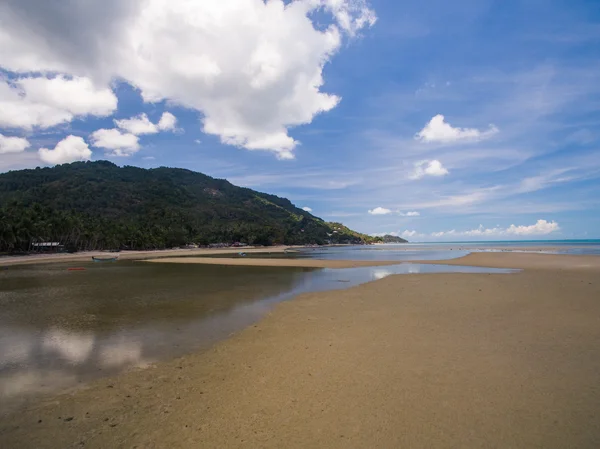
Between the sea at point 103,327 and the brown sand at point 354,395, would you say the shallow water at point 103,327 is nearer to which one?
the sea at point 103,327

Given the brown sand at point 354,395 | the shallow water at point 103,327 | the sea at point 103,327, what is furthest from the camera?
the shallow water at point 103,327

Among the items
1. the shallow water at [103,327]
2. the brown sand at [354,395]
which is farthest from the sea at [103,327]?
the brown sand at [354,395]

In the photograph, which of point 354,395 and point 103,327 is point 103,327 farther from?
point 354,395

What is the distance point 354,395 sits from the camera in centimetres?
645

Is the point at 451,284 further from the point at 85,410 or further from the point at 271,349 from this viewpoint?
the point at 85,410

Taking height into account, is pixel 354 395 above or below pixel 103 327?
Result: above

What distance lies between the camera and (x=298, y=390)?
6.73m

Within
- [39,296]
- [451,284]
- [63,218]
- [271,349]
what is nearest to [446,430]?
[271,349]

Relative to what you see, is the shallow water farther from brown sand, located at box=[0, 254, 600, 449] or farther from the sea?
brown sand, located at box=[0, 254, 600, 449]

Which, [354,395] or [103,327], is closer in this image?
[354,395]

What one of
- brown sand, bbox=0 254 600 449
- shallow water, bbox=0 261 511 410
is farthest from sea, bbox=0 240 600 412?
brown sand, bbox=0 254 600 449

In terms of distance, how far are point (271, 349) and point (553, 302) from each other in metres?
15.3

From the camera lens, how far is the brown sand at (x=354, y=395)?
16.7ft

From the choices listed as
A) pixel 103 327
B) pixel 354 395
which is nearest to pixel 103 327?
pixel 103 327
